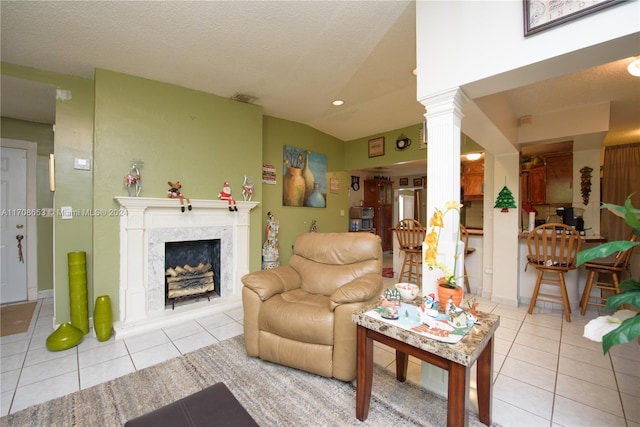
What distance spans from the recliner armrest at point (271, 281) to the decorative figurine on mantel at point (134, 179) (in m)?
1.61

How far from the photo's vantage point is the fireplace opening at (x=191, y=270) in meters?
3.04

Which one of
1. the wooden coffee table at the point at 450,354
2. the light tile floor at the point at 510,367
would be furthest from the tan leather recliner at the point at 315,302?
the light tile floor at the point at 510,367

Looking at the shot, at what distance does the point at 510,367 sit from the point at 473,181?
384cm

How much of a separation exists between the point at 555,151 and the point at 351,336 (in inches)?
197

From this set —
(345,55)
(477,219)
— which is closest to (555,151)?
(477,219)

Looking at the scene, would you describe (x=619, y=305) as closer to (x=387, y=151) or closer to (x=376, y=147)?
(x=387, y=151)

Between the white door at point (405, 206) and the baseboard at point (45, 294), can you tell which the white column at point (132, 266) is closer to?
the baseboard at point (45, 294)

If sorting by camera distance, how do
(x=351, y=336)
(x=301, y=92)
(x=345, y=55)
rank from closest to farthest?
(x=351, y=336) < (x=345, y=55) < (x=301, y=92)

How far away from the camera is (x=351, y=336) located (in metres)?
1.71

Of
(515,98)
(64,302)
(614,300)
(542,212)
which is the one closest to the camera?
(614,300)

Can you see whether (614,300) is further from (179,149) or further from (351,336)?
(179,149)

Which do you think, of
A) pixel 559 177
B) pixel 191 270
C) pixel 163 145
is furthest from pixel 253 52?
pixel 559 177

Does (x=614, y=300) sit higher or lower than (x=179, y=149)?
lower

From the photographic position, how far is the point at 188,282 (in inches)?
123
